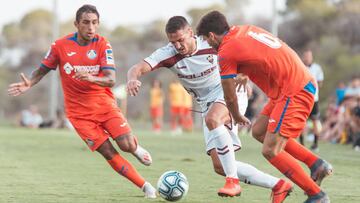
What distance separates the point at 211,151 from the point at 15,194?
2242mm

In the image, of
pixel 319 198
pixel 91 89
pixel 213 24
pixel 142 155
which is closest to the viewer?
pixel 319 198

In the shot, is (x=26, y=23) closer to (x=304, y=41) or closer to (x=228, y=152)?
(x=304, y=41)

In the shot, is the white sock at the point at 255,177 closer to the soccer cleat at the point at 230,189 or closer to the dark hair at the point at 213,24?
the soccer cleat at the point at 230,189

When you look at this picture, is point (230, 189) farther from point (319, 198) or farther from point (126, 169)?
point (126, 169)

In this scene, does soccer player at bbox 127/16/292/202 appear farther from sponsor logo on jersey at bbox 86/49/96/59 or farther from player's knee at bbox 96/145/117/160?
player's knee at bbox 96/145/117/160

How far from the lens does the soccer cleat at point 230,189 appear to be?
9.26 metres

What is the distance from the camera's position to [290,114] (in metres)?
8.67

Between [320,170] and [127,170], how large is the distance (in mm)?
2215

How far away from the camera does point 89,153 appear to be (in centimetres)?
1811

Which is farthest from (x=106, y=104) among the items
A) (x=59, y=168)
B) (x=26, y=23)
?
(x=26, y=23)

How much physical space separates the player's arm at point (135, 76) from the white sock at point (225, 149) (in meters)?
1.01

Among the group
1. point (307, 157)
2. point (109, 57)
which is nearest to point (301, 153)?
point (307, 157)

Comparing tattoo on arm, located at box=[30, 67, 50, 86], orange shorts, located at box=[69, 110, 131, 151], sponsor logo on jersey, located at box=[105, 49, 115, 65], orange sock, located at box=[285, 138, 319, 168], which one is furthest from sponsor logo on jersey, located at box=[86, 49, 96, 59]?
orange sock, located at box=[285, 138, 319, 168]

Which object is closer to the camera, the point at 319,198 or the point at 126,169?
the point at 319,198
